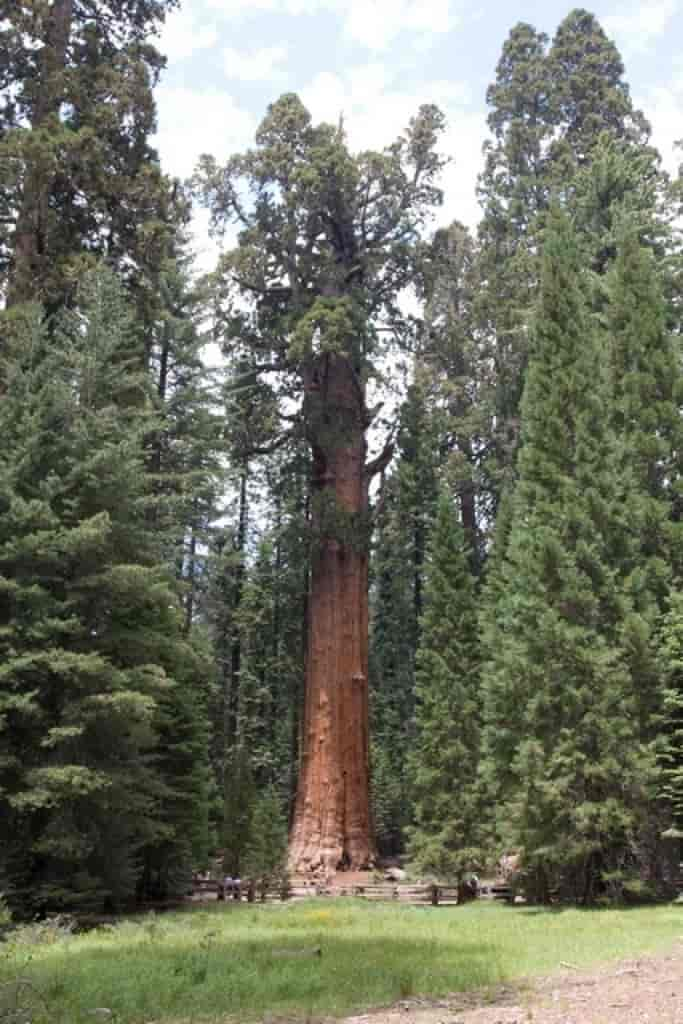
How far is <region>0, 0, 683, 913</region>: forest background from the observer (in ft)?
46.8

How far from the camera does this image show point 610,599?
18.4 metres

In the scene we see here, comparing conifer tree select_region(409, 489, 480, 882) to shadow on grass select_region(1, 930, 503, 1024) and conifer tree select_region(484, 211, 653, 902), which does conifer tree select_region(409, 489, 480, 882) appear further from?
shadow on grass select_region(1, 930, 503, 1024)

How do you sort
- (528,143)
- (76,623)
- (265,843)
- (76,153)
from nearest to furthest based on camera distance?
(76,623) → (76,153) → (265,843) → (528,143)

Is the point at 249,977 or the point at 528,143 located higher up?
the point at 528,143

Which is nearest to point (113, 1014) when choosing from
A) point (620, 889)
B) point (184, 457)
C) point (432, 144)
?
point (620, 889)

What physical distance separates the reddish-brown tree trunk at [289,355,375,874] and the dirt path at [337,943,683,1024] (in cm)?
1575

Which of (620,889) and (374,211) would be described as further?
(374,211)

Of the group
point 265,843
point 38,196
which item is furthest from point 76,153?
point 265,843

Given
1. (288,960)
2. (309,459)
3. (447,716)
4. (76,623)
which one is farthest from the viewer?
(309,459)

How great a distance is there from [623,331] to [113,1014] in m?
18.0

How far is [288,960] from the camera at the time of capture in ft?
30.6

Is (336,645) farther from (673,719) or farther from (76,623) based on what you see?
(76,623)

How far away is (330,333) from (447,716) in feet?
30.8

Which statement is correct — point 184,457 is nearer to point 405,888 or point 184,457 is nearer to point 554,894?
point 405,888
